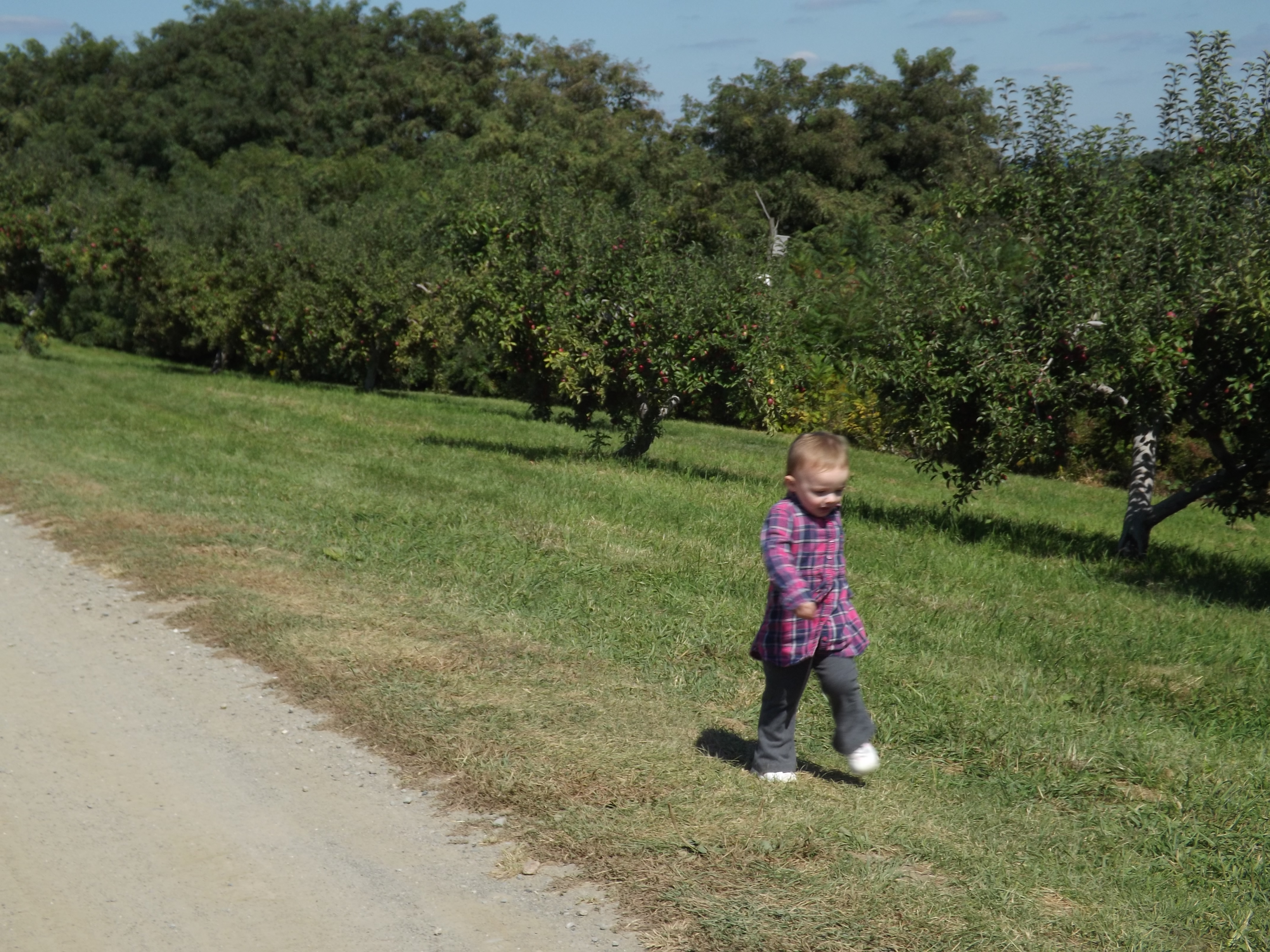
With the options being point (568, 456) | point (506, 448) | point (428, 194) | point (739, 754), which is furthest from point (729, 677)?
point (428, 194)

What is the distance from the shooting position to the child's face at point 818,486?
4.48m

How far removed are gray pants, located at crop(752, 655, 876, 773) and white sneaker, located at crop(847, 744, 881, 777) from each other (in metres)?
0.01

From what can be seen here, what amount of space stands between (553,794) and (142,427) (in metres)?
11.4

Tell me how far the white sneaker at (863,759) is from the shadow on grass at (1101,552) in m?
5.50

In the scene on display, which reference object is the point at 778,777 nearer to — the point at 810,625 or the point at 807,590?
the point at 810,625

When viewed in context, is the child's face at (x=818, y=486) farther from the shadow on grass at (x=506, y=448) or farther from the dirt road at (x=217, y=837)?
the shadow on grass at (x=506, y=448)

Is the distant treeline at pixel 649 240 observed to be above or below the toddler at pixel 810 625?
above

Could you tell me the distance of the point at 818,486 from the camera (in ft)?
14.8

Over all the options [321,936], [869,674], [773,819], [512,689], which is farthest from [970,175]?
[321,936]

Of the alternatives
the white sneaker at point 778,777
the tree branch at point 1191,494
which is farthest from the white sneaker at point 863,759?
the tree branch at point 1191,494

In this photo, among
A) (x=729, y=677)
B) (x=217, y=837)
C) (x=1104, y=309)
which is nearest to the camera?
(x=217, y=837)

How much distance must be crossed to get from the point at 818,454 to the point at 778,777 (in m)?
1.25

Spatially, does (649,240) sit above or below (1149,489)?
above

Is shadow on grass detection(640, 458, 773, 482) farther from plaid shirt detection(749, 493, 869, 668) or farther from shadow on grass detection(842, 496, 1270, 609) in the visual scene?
plaid shirt detection(749, 493, 869, 668)
